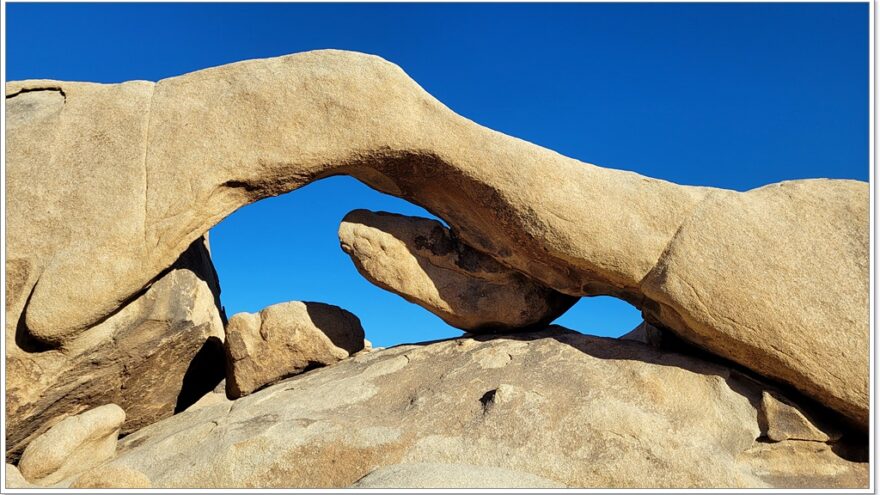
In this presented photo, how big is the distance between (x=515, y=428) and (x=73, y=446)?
3730mm

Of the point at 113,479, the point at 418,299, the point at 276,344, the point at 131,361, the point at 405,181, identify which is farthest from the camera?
the point at 276,344

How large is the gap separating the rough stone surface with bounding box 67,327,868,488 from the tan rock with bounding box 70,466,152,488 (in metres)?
0.20

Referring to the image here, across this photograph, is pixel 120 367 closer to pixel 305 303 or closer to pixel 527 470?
pixel 305 303

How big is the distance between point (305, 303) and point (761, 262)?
4.41m

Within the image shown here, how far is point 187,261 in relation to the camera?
6984 millimetres

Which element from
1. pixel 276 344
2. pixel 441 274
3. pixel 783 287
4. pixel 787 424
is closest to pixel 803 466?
pixel 787 424

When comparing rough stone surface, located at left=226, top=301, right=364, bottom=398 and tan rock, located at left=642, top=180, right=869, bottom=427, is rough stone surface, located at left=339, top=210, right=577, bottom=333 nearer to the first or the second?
rough stone surface, located at left=226, top=301, right=364, bottom=398

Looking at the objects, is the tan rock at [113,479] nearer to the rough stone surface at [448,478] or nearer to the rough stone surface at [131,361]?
the rough stone surface at [131,361]

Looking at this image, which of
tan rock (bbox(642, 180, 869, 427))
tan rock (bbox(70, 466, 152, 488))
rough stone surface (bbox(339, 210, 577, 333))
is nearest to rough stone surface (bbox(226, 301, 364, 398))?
rough stone surface (bbox(339, 210, 577, 333))

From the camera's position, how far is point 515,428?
18.3 feet

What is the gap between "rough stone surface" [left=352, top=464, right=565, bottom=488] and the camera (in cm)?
468

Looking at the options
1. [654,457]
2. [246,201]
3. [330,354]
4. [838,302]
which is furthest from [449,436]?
[838,302]

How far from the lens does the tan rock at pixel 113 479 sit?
508cm

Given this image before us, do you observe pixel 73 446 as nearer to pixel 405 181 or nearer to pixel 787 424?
pixel 405 181
